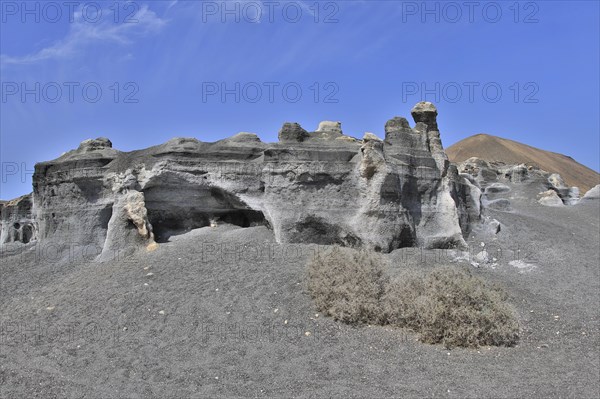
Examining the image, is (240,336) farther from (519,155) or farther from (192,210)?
(519,155)

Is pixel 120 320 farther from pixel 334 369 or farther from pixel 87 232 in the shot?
pixel 87 232

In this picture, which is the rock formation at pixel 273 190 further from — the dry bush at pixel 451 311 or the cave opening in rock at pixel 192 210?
the dry bush at pixel 451 311

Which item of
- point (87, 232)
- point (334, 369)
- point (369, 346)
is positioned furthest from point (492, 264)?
point (87, 232)

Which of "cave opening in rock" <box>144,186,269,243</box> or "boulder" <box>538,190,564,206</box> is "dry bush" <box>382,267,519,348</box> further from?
"boulder" <box>538,190,564,206</box>

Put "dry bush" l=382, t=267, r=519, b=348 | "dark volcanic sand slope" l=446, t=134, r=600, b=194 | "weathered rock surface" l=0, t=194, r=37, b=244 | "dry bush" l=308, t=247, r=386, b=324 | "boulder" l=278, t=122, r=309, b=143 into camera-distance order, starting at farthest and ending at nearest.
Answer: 1. "dark volcanic sand slope" l=446, t=134, r=600, b=194
2. "weathered rock surface" l=0, t=194, r=37, b=244
3. "boulder" l=278, t=122, r=309, b=143
4. "dry bush" l=308, t=247, r=386, b=324
5. "dry bush" l=382, t=267, r=519, b=348

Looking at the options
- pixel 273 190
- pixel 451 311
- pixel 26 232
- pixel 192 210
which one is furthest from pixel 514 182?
pixel 26 232

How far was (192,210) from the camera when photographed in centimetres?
1289

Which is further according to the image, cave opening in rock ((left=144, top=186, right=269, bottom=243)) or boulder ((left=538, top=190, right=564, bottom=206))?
boulder ((left=538, top=190, right=564, bottom=206))

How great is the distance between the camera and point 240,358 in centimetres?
775

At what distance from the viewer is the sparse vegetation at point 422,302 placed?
8398 mm

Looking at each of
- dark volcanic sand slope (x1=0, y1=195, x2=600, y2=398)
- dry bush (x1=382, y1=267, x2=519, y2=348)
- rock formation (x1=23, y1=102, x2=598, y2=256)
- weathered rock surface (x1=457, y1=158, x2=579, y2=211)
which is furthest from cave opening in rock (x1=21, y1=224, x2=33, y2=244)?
weathered rock surface (x1=457, y1=158, x2=579, y2=211)

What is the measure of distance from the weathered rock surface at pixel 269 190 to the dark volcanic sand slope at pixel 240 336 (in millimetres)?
703

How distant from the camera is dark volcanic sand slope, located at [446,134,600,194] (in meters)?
52.4

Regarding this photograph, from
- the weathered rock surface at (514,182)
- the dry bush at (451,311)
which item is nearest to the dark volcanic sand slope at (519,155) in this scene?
the weathered rock surface at (514,182)
